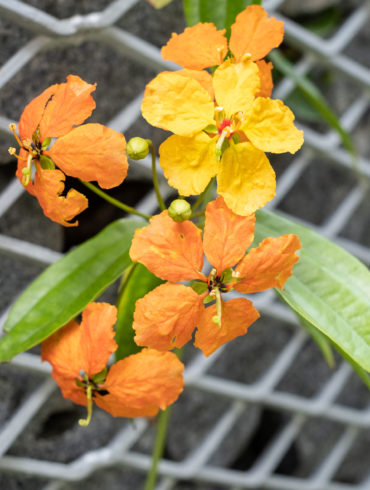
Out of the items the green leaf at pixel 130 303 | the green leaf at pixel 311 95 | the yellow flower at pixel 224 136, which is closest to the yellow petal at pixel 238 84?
the yellow flower at pixel 224 136

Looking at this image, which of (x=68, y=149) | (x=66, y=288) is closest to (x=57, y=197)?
(x=68, y=149)

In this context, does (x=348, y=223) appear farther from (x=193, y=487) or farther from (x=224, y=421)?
(x=193, y=487)

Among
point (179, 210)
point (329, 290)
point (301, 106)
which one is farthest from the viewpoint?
point (301, 106)

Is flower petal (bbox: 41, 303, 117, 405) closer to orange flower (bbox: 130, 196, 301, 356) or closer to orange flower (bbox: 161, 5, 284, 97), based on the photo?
orange flower (bbox: 130, 196, 301, 356)

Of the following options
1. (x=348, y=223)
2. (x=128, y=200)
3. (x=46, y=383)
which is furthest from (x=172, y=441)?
(x=348, y=223)

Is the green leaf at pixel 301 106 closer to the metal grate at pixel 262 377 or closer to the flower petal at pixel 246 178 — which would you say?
the metal grate at pixel 262 377

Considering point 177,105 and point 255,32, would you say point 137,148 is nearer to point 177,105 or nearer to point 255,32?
point 177,105
